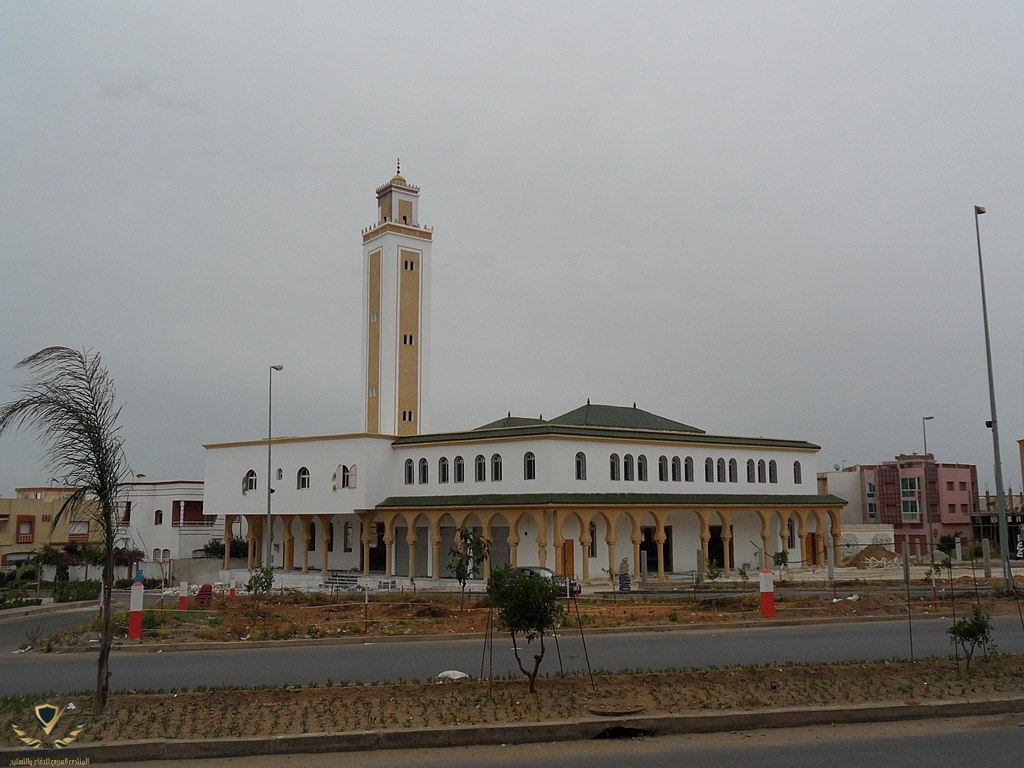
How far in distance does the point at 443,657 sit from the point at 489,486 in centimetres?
2466

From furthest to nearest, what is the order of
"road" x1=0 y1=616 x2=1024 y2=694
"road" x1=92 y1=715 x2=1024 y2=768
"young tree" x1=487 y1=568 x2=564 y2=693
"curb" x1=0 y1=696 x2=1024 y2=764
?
"road" x1=0 y1=616 x2=1024 y2=694 → "young tree" x1=487 y1=568 x2=564 y2=693 → "curb" x1=0 y1=696 x2=1024 y2=764 → "road" x1=92 y1=715 x2=1024 y2=768

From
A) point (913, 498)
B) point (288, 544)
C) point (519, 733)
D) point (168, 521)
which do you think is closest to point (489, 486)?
point (288, 544)

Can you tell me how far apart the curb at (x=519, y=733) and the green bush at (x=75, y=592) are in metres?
30.5

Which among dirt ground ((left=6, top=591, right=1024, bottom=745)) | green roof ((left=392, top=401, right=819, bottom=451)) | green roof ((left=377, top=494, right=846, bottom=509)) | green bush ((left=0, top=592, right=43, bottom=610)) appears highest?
green roof ((left=392, top=401, right=819, bottom=451))

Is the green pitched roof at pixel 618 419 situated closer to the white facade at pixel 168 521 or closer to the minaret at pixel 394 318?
the minaret at pixel 394 318

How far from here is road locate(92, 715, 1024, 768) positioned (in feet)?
28.8

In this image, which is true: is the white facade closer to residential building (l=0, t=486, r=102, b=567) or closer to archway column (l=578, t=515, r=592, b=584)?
residential building (l=0, t=486, r=102, b=567)

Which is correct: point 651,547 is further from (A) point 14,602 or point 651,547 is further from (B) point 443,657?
(B) point 443,657

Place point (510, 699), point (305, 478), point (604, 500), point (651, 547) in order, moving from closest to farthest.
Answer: point (510, 699) → point (604, 500) → point (651, 547) → point (305, 478)

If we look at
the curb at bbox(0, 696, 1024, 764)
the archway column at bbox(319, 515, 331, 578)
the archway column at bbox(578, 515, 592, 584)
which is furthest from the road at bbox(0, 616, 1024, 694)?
the archway column at bbox(319, 515, 331, 578)

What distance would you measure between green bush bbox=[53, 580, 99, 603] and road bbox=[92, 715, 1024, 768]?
31283mm

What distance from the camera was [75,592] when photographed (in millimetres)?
37656

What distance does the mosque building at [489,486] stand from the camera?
3947 centimetres

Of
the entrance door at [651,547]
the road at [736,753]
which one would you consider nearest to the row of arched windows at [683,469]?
the entrance door at [651,547]
